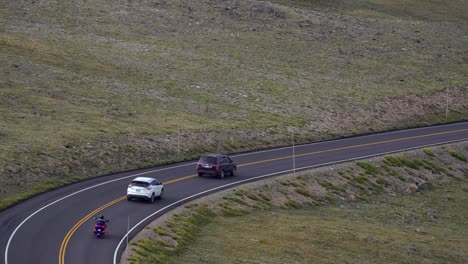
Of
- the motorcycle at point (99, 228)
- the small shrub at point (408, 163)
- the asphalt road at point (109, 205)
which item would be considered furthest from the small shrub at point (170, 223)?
the small shrub at point (408, 163)

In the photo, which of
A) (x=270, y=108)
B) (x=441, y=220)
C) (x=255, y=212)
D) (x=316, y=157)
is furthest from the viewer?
(x=270, y=108)

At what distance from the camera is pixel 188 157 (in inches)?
2704

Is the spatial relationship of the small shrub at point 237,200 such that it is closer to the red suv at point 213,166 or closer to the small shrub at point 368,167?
the red suv at point 213,166

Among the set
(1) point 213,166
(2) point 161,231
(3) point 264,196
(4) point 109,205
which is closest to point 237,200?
(3) point 264,196

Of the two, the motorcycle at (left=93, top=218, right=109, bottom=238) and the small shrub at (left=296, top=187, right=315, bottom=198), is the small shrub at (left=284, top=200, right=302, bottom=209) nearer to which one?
the small shrub at (left=296, top=187, right=315, bottom=198)

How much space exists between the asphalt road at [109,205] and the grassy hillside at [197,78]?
2.90m

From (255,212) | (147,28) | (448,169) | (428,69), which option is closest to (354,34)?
(428,69)

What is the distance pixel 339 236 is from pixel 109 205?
1374cm

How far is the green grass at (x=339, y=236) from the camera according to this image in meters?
46.1

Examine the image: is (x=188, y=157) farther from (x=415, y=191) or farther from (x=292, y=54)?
(x=292, y=54)

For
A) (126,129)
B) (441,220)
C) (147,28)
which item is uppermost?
(147,28)

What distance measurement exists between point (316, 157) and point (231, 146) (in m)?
7.37

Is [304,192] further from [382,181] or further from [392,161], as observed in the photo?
[392,161]

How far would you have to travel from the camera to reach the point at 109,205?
51.1 metres
